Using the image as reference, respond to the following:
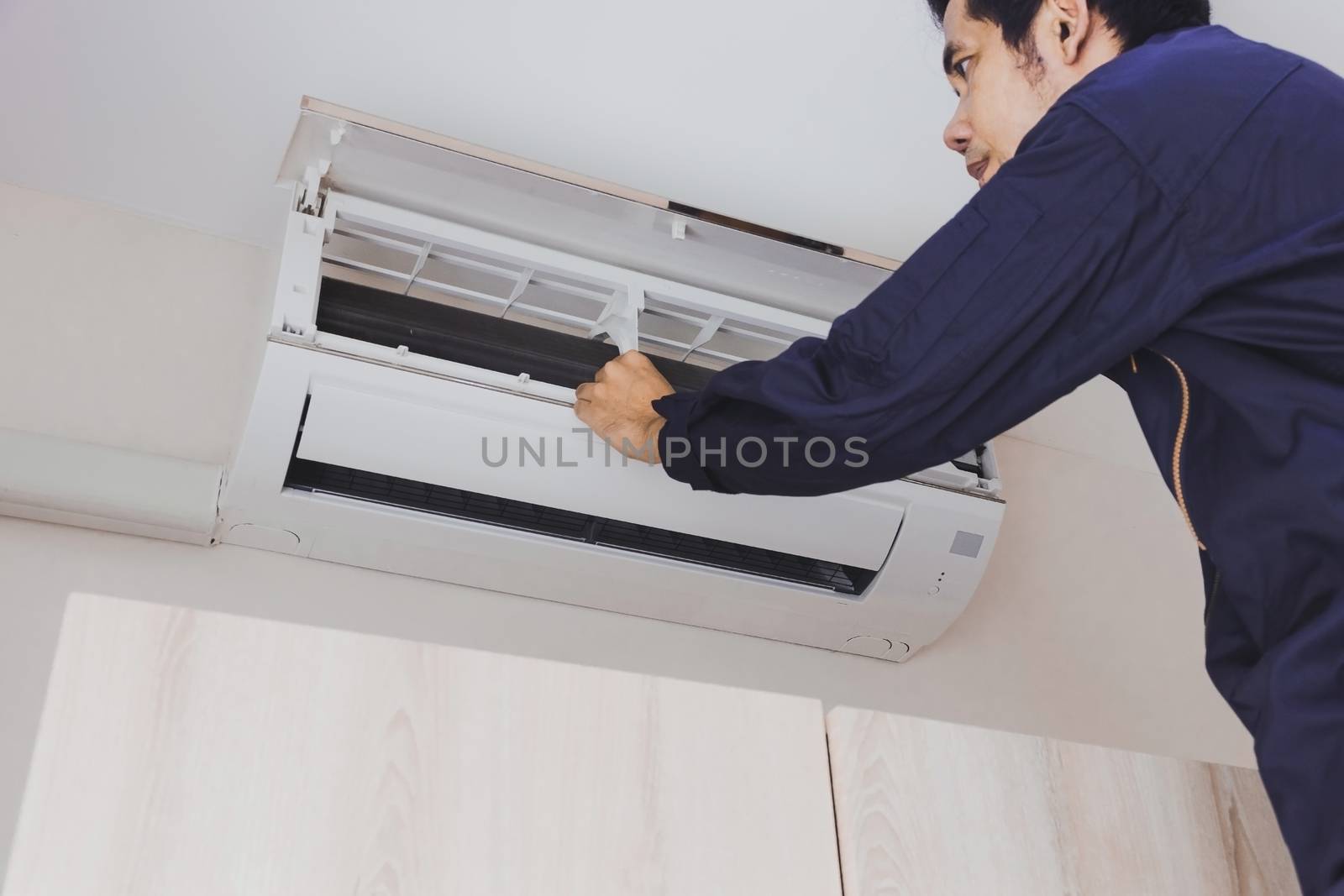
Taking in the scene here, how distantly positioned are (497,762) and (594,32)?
1032 mm

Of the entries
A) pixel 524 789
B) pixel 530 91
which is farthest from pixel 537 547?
pixel 524 789

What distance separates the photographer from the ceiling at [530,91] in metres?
1.48

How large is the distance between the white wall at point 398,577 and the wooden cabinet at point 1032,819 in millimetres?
803

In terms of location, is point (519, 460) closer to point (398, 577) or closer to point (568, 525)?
point (568, 525)

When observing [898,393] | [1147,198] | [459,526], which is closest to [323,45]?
[459,526]

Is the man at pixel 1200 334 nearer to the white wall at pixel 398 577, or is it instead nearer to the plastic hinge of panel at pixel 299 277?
the plastic hinge of panel at pixel 299 277

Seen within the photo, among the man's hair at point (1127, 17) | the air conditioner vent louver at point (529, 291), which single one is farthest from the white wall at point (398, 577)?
the man's hair at point (1127, 17)

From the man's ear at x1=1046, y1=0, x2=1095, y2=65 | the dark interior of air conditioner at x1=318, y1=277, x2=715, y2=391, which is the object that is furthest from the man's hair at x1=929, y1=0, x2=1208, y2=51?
the dark interior of air conditioner at x1=318, y1=277, x2=715, y2=391

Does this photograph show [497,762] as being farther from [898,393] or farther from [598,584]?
[598,584]

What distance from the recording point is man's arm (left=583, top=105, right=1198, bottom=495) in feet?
2.72

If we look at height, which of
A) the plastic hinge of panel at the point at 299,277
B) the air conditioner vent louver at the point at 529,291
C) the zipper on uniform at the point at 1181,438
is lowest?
the zipper on uniform at the point at 1181,438

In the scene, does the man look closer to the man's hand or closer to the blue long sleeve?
the blue long sleeve

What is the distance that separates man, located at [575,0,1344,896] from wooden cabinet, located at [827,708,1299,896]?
0.51ft

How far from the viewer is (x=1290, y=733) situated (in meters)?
0.76
